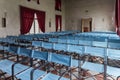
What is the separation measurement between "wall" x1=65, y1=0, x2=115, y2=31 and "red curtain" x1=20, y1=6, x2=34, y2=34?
24.1 ft

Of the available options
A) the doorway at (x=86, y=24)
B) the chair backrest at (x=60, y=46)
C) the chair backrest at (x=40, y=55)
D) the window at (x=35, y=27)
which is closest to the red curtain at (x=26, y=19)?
the window at (x=35, y=27)

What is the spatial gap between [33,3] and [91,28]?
7776mm

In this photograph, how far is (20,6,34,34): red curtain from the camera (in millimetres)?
11059

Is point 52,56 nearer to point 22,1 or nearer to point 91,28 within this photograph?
point 22,1

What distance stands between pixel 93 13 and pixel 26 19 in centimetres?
862

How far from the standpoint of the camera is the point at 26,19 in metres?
11.6

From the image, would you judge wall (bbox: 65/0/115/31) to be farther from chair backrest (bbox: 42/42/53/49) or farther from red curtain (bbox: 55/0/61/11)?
chair backrest (bbox: 42/42/53/49)

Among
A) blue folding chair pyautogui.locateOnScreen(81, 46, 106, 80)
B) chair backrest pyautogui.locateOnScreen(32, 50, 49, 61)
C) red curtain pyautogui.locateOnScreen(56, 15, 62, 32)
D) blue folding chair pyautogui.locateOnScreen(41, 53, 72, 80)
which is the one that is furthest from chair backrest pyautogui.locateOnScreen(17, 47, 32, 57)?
red curtain pyautogui.locateOnScreen(56, 15, 62, 32)

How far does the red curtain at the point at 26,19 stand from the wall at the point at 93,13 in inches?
289

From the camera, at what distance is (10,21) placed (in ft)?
33.2

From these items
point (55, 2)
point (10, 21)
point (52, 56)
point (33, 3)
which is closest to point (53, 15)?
point (55, 2)

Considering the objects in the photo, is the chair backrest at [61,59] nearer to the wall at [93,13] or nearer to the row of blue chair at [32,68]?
→ the row of blue chair at [32,68]

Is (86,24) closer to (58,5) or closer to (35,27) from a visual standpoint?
(58,5)

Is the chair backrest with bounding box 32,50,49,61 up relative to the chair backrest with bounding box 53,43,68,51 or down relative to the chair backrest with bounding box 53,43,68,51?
down
